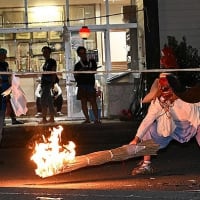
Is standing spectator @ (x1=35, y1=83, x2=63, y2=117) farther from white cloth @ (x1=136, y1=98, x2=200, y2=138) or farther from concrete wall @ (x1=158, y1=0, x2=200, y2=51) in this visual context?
white cloth @ (x1=136, y1=98, x2=200, y2=138)

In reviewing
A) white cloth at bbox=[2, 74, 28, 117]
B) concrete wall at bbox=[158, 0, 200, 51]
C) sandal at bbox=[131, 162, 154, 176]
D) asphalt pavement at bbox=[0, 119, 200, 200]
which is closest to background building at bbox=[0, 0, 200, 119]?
concrete wall at bbox=[158, 0, 200, 51]

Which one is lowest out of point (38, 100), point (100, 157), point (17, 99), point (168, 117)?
point (100, 157)

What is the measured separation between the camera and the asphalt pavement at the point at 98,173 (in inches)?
277

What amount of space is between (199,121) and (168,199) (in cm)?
189

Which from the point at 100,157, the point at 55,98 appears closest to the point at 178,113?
the point at 100,157

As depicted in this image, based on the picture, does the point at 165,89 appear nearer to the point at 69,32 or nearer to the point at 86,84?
the point at 86,84

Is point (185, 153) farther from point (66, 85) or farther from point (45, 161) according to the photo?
point (66, 85)

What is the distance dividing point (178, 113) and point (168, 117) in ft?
0.50

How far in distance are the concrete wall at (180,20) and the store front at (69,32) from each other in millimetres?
869

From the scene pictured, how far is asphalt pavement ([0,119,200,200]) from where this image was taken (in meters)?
7.03

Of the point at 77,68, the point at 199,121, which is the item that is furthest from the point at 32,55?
the point at 199,121

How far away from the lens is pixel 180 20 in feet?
50.6

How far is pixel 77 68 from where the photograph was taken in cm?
1375

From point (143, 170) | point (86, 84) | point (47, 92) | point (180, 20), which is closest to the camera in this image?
point (143, 170)
